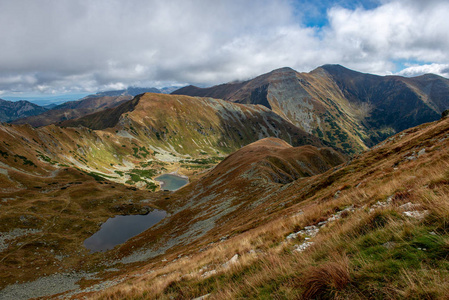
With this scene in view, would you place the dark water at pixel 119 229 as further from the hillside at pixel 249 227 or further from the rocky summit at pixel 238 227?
the hillside at pixel 249 227

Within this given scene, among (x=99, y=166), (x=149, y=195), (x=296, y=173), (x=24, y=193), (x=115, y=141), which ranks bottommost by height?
(x=296, y=173)

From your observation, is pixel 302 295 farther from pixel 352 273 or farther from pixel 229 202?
pixel 229 202

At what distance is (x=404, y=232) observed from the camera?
16.5ft

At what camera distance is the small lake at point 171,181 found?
136500 mm

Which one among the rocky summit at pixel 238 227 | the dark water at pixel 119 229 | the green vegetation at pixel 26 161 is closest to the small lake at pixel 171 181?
the rocky summit at pixel 238 227

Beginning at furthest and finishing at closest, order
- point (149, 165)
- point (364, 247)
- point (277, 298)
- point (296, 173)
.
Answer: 1. point (149, 165)
2. point (296, 173)
3. point (364, 247)
4. point (277, 298)

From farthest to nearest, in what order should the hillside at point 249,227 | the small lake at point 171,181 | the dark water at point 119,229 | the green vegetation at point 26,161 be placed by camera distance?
the small lake at point 171,181 → the green vegetation at point 26,161 → the dark water at point 119,229 → the hillside at point 249,227

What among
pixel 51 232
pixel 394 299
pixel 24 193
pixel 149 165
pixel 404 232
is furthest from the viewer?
pixel 149 165

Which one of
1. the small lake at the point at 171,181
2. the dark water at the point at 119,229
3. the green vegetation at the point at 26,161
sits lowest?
the dark water at the point at 119,229

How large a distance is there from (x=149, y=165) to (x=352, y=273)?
183 m

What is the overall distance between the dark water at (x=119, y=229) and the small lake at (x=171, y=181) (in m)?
61.5

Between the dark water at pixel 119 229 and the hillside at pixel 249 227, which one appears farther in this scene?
the dark water at pixel 119 229

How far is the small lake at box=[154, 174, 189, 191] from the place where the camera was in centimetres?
13650

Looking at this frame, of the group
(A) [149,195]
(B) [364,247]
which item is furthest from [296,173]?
(B) [364,247]
